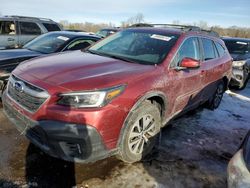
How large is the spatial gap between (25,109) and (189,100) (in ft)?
8.82

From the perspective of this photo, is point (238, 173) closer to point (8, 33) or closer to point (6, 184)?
point (6, 184)

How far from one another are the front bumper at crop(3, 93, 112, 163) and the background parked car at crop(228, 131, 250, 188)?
1.29 meters

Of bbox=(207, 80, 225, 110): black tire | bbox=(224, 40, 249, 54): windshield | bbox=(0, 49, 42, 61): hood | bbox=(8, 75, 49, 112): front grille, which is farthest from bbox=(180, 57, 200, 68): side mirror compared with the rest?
bbox=(224, 40, 249, 54): windshield

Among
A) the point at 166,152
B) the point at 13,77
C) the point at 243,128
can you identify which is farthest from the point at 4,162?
the point at 243,128

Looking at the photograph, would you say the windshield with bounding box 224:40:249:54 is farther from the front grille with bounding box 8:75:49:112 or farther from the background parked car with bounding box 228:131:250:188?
the front grille with bounding box 8:75:49:112

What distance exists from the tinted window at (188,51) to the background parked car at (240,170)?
67.1 inches

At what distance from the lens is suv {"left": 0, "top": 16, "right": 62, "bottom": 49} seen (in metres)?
9.56

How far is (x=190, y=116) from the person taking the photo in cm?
575

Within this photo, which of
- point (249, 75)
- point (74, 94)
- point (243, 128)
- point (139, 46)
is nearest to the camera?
point (74, 94)

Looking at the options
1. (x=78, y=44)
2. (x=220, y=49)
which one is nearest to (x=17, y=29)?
(x=78, y=44)

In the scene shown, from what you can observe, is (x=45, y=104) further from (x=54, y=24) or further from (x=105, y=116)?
(x=54, y=24)

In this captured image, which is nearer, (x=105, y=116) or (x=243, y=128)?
(x=105, y=116)

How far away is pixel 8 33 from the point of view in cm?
980

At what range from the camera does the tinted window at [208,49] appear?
5.01 meters
